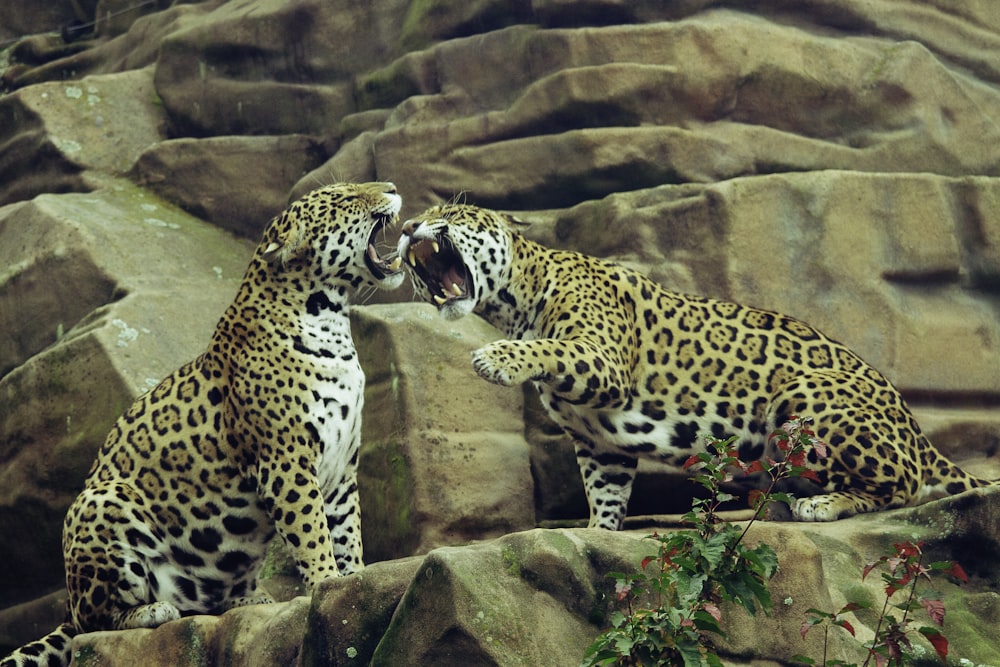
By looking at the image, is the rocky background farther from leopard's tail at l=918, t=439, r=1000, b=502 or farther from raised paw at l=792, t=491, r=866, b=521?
leopard's tail at l=918, t=439, r=1000, b=502

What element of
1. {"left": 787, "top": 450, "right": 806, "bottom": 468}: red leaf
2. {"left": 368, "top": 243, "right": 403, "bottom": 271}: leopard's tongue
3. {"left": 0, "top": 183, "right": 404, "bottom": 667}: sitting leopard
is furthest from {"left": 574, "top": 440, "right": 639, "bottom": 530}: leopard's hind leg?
{"left": 787, "top": 450, "right": 806, "bottom": 468}: red leaf

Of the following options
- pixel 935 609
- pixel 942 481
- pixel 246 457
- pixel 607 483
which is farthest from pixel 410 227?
pixel 935 609

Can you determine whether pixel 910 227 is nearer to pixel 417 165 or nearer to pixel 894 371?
pixel 894 371

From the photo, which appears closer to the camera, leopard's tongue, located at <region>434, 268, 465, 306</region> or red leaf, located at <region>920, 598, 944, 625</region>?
red leaf, located at <region>920, 598, 944, 625</region>

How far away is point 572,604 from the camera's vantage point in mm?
6648

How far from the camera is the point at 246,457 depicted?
9.00m

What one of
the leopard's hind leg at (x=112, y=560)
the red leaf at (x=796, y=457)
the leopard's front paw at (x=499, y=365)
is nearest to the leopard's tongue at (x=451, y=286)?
the leopard's front paw at (x=499, y=365)

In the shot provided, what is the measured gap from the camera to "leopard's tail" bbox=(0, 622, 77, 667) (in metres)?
8.49

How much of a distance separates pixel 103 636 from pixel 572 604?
3.17 m

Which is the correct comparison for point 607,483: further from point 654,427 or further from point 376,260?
point 376,260

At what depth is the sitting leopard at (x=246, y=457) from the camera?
28.8 ft

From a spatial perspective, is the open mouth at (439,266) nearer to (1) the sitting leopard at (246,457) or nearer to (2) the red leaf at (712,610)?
(1) the sitting leopard at (246,457)

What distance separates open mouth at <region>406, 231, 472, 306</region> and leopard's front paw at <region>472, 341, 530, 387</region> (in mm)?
1250

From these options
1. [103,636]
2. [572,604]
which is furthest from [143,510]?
[572,604]
